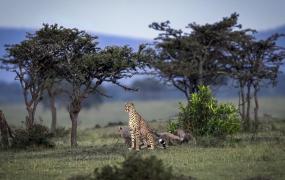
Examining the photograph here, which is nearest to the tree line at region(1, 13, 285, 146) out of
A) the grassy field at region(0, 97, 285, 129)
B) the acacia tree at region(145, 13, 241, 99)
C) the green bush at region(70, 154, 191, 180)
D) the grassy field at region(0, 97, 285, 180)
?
the acacia tree at region(145, 13, 241, 99)

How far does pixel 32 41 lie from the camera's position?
31.8 metres

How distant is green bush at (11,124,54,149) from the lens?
27.9 metres

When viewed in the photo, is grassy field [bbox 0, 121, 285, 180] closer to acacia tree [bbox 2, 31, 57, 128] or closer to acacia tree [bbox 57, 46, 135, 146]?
acacia tree [bbox 57, 46, 135, 146]

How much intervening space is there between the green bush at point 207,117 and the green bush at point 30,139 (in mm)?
5942

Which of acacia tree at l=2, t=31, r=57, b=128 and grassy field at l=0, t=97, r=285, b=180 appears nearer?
grassy field at l=0, t=97, r=285, b=180

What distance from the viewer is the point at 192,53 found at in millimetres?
47094

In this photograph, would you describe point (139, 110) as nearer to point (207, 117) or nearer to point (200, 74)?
point (200, 74)

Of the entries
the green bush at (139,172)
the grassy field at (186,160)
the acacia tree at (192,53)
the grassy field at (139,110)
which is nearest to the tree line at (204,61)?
the acacia tree at (192,53)

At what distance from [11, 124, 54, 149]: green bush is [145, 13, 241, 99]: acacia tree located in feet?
57.8

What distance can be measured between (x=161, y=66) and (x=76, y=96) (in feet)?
53.6

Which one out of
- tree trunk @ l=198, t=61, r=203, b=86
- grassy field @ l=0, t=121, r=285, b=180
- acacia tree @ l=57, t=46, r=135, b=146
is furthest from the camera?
tree trunk @ l=198, t=61, r=203, b=86

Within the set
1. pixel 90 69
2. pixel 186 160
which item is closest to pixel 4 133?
pixel 90 69

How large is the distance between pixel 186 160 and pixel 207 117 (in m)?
8.86

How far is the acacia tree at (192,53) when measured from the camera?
46.0 meters
